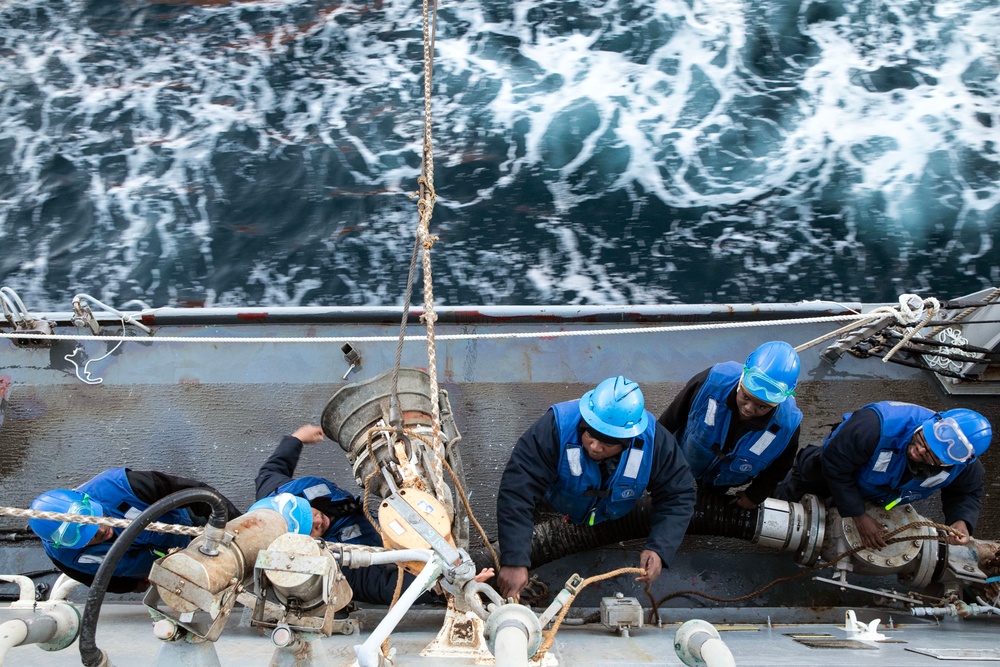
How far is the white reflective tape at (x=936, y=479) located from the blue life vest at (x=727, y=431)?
1.87ft

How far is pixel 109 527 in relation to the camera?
2.89 m

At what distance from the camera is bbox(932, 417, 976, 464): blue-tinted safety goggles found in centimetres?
311

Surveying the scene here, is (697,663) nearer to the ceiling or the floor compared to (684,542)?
nearer to the ceiling

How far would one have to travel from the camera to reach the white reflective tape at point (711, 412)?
132 inches

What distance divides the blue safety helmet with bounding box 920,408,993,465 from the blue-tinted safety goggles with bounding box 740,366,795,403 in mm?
600

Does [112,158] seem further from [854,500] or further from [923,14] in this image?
[923,14]

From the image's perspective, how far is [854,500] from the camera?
341cm

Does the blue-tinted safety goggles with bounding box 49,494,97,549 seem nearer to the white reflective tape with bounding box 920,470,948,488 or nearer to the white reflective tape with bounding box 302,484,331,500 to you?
the white reflective tape with bounding box 302,484,331,500

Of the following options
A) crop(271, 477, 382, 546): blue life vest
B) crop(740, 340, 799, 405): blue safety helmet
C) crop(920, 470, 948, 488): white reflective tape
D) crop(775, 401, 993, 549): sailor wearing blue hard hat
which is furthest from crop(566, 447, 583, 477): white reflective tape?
crop(920, 470, 948, 488): white reflective tape

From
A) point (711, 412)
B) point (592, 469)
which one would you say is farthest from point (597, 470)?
point (711, 412)

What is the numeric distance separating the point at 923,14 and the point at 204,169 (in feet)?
22.3

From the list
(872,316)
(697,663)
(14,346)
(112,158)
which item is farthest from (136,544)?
(112,158)

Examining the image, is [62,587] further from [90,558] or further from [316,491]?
[316,491]

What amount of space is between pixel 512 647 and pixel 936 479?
7.88 feet
